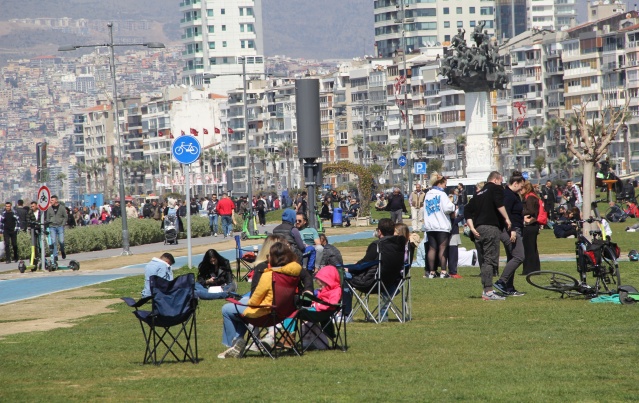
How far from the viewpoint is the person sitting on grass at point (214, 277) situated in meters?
20.6

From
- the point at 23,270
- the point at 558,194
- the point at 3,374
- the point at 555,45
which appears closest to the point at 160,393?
the point at 3,374

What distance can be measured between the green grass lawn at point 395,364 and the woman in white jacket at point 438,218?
520 centimetres

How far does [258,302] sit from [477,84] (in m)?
52.3

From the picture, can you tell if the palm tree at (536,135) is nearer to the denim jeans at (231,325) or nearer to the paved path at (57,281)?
the paved path at (57,281)

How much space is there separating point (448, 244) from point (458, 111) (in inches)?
5824

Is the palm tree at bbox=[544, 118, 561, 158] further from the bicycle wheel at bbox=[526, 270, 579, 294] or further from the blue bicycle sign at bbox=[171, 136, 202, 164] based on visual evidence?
the bicycle wheel at bbox=[526, 270, 579, 294]

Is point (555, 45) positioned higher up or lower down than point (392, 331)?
higher up

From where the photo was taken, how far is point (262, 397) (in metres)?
10.4

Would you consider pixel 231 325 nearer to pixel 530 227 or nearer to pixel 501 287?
pixel 501 287

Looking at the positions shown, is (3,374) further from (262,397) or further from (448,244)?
(448,244)

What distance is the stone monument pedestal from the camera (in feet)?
207

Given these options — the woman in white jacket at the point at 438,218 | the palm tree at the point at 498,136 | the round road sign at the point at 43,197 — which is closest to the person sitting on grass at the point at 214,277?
the woman in white jacket at the point at 438,218

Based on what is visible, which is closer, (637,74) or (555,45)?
(637,74)

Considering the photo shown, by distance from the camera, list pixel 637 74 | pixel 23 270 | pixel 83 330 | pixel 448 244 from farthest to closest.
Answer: pixel 637 74, pixel 23 270, pixel 448 244, pixel 83 330
